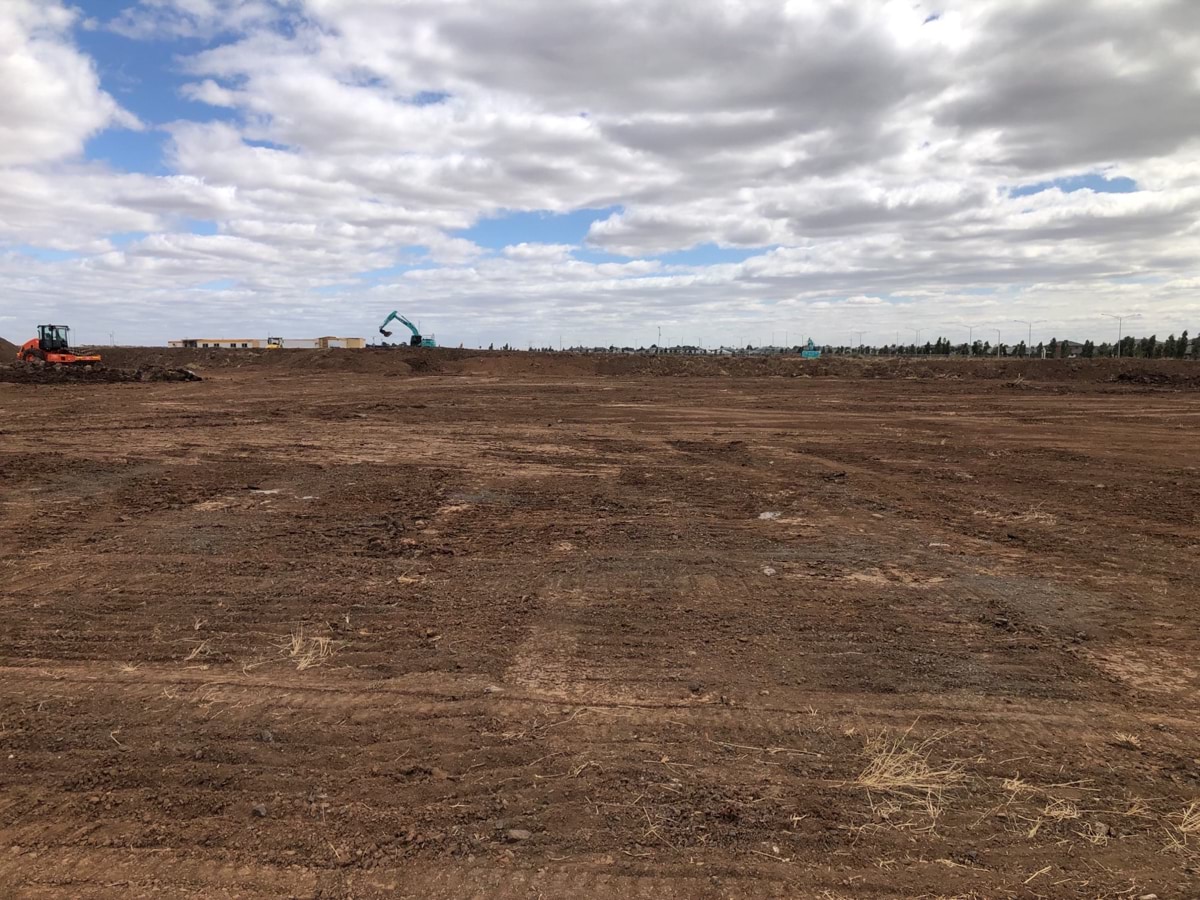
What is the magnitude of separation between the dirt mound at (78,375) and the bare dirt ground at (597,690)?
101 ft

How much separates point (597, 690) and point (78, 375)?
44.1 meters

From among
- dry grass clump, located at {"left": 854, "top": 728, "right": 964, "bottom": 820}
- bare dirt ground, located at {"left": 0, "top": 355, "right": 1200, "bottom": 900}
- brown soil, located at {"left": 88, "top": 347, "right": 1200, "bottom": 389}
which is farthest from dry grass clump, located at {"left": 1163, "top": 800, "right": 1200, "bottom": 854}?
brown soil, located at {"left": 88, "top": 347, "right": 1200, "bottom": 389}

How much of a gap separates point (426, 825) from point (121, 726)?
215 cm

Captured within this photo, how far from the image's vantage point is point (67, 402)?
86.9 ft

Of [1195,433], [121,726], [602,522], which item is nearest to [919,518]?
[602,522]

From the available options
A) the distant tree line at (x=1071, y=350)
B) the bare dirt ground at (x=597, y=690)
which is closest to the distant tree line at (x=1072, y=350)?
the distant tree line at (x=1071, y=350)

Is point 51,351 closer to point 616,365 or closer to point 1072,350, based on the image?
point 616,365

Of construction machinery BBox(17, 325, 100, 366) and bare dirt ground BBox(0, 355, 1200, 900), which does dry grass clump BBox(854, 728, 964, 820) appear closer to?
bare dirt ground BBox(0, 355, 1200, 900)

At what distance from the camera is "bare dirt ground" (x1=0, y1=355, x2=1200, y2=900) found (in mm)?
3160

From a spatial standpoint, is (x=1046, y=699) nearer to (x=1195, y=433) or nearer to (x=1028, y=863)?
(x=1028, y=863)

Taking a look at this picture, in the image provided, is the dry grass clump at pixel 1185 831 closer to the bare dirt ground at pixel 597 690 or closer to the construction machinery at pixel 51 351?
the bare dirt ground at pixel 597 690

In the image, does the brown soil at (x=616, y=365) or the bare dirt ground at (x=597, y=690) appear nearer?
the bare dirt ground at (x=597, y=690)

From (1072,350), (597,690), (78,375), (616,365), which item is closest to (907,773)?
(597,690)

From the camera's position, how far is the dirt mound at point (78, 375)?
36094 mm
